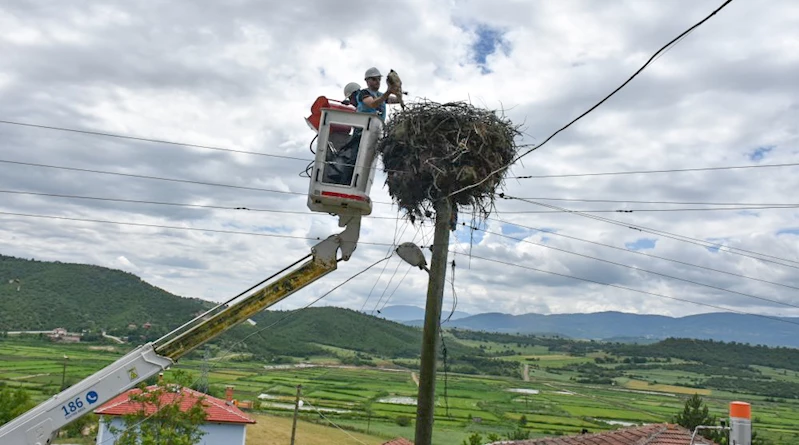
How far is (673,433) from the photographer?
1480 cm

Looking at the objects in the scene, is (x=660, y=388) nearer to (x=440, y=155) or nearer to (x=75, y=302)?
(x=75, y=302)

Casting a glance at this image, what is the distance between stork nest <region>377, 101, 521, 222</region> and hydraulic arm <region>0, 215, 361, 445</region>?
1.01 m

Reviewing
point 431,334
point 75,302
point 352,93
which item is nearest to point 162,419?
point 352,93

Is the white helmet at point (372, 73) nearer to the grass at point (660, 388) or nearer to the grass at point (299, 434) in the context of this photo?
the grass at point (299, 434)

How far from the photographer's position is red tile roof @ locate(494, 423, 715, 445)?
14094 mm

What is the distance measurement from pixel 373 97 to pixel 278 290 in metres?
3.22

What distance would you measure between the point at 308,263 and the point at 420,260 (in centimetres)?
172

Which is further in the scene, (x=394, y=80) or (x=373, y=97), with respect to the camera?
(x=373, y=97)

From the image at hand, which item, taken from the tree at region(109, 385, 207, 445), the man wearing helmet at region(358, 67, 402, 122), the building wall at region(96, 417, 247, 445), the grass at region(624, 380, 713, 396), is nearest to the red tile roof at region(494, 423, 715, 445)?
the man wearing helmet at region(358, 67, 402, 122)

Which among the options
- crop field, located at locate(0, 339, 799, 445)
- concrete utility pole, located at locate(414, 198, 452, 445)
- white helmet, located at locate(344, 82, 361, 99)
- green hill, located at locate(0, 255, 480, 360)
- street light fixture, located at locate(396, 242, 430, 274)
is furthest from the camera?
green hill, located at locate(0, 255, 480, 360)

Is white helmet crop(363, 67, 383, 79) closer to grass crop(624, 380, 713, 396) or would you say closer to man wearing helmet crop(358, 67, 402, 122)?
man wearing helmet crop(358, 67, 402, 122)

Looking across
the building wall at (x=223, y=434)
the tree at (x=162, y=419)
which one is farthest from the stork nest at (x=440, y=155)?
the building wall at (x=223, y=434)

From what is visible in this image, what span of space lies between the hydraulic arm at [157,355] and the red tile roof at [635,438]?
7740 millimetres

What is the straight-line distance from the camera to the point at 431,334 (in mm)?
7953
